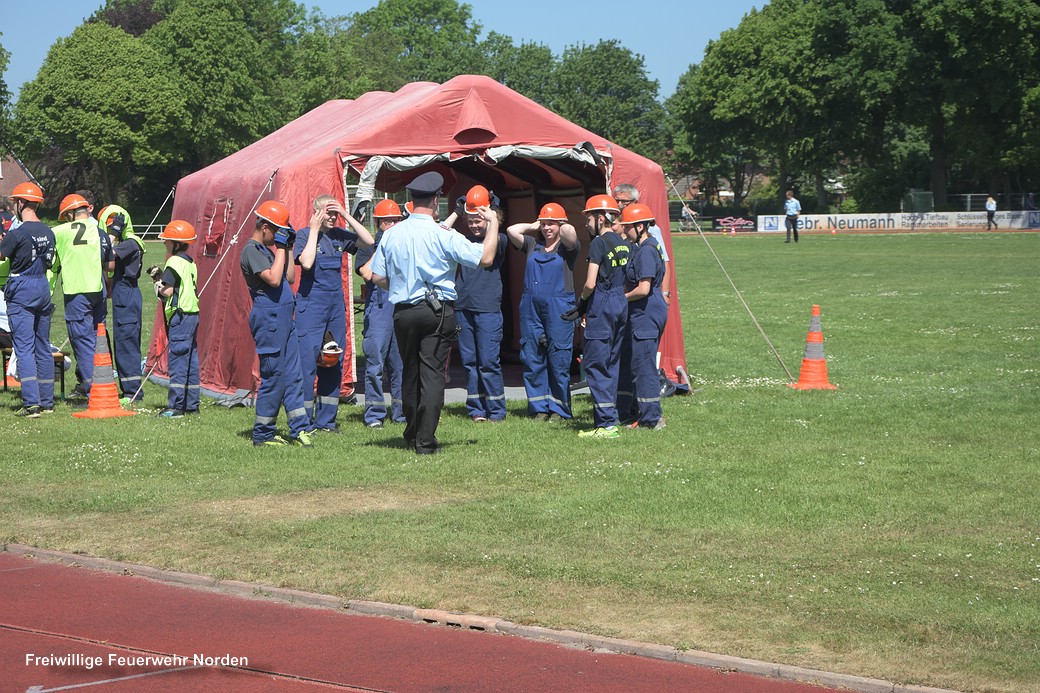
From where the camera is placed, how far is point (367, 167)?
43.6ft

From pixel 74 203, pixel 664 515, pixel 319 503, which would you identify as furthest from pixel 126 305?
pixel 664 515

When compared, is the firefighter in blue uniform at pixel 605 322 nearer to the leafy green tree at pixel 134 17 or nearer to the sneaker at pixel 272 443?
the sneaker at pixel 272 443

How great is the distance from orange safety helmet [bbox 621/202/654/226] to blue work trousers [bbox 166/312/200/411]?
442cm

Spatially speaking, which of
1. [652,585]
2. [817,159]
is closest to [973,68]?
[817,159]

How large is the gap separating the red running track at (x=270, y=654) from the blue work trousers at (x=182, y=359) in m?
5.98

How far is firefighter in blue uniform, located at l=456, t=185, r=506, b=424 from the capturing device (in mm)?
12547

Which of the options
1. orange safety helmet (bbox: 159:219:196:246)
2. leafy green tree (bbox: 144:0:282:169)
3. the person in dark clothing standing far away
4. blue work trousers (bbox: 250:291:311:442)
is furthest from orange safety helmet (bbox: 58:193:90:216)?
leafy green tree (bbox: 144:0:282:169)

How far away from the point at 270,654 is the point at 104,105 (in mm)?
77665

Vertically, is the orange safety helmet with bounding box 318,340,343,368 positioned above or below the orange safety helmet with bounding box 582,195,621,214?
below

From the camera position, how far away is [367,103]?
16.7 m

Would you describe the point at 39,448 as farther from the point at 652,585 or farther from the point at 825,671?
the point at 825,671

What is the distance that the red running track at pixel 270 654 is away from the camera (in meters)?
5.65

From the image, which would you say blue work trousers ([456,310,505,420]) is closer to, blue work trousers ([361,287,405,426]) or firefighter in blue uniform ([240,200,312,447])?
blue work trousers ([361,287,405,426])

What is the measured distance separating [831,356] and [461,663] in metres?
12.2
